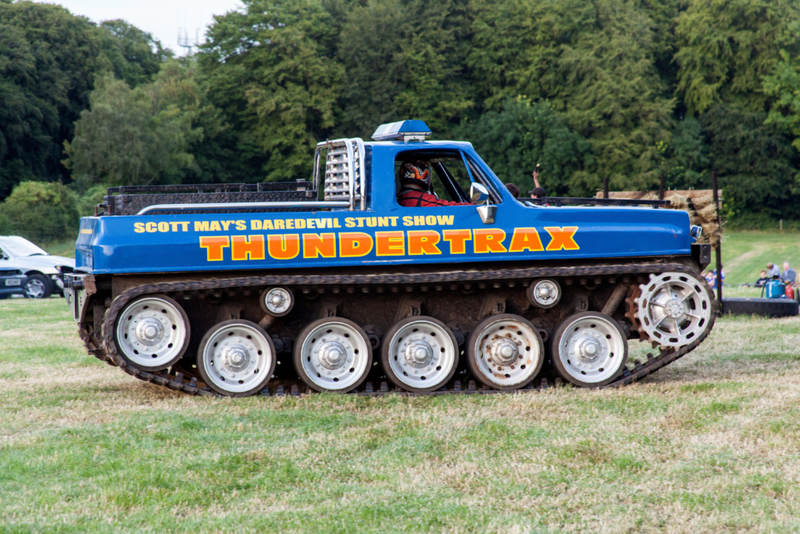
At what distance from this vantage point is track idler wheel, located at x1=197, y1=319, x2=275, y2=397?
7.88 m

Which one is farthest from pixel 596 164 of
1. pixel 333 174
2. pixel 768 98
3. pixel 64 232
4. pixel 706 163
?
pixel 333 174

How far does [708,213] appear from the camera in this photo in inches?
747

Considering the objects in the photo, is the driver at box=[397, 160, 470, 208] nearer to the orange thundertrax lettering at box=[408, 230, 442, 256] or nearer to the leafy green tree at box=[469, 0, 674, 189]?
the orange thundertrax lettering at box=[408, 230, 442, 256]

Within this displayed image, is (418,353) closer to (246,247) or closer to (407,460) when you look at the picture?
(246,247)

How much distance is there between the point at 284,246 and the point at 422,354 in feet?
5.70

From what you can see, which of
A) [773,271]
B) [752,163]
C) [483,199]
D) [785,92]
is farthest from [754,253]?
[483,199]

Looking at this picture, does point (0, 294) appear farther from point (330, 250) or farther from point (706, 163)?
point (706, 163)

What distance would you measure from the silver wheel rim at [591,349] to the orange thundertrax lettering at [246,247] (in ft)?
10.4

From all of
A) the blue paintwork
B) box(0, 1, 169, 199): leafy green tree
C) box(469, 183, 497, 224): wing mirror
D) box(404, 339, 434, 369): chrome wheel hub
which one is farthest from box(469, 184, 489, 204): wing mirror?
box(0, 1, 169, 199): leafy green tree

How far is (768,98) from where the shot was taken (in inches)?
2132

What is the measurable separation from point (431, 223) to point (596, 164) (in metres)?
44.5

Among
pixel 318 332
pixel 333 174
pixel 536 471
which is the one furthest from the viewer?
pixel 333 174

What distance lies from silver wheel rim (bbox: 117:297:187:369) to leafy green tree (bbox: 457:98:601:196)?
4373 cm

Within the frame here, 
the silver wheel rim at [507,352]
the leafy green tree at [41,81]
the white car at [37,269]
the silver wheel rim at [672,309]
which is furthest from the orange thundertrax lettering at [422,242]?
the leafy green tree at [41,81]
